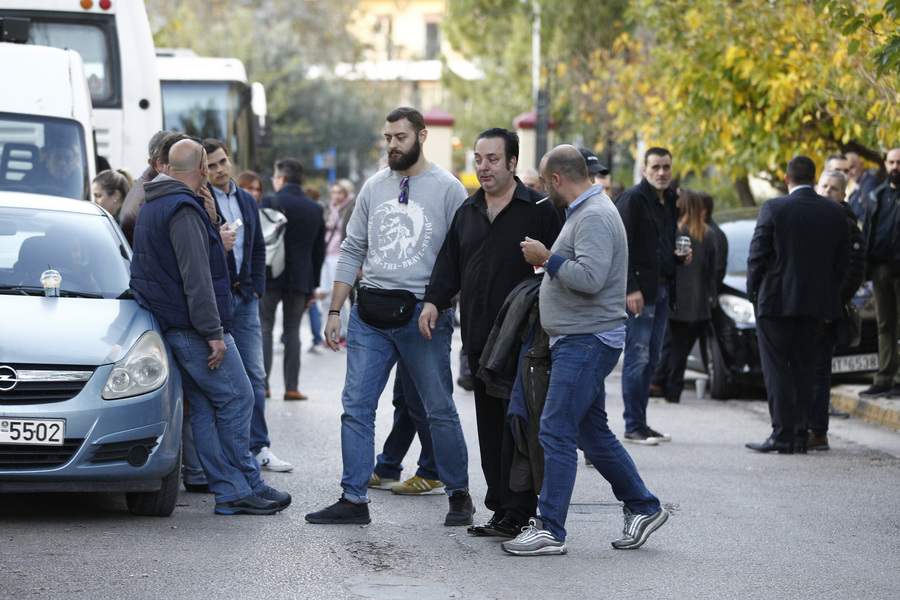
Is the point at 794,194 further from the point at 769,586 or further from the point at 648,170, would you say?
the point at 769,586

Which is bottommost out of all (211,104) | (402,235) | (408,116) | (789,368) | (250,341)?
(789,368)

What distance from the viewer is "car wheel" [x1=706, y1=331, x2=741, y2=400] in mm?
12016

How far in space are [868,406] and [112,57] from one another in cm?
793

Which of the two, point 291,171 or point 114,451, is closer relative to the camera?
point 114,451

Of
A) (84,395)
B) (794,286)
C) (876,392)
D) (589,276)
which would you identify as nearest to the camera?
(589,276)

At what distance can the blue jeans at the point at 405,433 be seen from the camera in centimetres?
714

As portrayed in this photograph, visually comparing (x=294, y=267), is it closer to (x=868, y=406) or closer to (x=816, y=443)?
(x=816, y=443)

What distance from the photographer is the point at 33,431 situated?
6.05 meters

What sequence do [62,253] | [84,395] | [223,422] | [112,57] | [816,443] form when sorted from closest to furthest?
1. [84,395]
2. [223,422]
3. [62,253]
4. [816,443]
5. [112,57]

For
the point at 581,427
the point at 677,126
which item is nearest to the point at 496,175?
the point at 581,427

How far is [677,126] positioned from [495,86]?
2702 centimetres

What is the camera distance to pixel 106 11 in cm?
1362

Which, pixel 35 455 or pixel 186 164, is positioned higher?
pixel 186 164

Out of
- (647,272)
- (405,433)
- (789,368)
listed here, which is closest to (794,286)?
(789,368)
